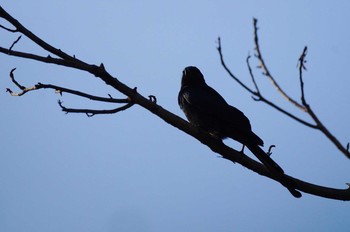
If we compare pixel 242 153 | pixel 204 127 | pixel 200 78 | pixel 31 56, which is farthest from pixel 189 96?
pixel 31 56

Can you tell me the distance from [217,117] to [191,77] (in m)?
1.66

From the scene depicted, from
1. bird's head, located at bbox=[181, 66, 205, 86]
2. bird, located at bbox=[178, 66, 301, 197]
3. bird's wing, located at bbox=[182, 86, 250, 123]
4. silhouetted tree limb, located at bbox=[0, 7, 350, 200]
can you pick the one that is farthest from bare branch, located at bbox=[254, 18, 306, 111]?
bird's head, located at bbox=[181, 66, 205, 86]

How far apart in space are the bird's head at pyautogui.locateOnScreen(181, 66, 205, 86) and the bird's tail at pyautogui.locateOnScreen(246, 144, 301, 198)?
Result: 2594mm

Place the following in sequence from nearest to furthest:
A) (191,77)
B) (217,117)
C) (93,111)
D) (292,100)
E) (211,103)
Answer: (292,100) < (93,111) < (217,117) < (211,103) < (191,77)

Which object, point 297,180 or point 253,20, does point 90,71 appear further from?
point 297,180

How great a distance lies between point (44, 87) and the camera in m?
3.51

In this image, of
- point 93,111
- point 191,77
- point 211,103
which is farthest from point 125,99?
point 191,77

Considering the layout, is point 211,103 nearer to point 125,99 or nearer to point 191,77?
point 191,77

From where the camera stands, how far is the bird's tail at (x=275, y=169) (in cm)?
390

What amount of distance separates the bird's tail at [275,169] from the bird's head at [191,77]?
2594mm

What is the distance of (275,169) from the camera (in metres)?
4.07

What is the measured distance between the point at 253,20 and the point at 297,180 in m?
2.06

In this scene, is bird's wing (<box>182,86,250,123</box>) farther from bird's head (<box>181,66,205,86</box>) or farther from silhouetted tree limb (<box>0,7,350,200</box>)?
silhouetted tree limb (<box>0,7,350,200</box>)

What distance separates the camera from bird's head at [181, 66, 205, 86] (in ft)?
23.0
